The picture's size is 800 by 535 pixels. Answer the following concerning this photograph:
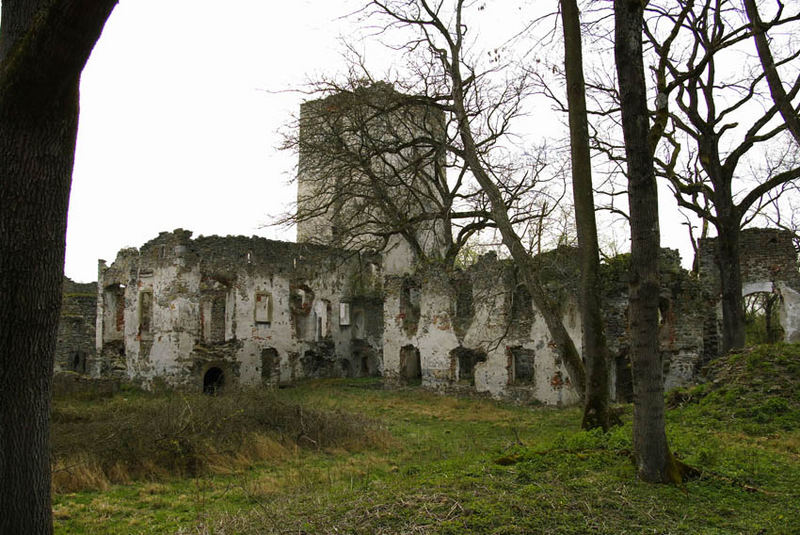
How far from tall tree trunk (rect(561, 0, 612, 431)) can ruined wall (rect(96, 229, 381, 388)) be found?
12.4m

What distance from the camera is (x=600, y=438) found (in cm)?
778

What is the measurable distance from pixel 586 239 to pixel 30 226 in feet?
25.2

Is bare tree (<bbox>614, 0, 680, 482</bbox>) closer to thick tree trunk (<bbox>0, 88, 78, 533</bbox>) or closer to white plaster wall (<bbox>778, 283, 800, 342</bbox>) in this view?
thick tree trunk (<bbox>0, 88, 78, 533</bbox>)

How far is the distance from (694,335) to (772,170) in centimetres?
590

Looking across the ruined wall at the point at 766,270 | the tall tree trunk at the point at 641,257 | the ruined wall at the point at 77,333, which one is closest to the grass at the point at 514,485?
the tall tree trunk at the point at 641,257

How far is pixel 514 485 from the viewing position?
575 centimetres

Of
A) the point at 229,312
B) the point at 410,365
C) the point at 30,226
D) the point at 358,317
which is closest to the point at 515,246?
the point at 30,226

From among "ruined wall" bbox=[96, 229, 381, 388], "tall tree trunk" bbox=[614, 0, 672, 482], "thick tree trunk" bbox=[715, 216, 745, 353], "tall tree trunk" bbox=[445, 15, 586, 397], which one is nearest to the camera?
"tall tree trunk" bbox=[614, 0, 672, 482]

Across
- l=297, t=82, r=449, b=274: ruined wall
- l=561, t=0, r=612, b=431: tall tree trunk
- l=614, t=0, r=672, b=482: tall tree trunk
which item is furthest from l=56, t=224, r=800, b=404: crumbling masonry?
l=614, t=0, r=672, b=482: tall tree trunk

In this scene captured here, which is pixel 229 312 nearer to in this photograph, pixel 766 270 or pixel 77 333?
pixel 77 333

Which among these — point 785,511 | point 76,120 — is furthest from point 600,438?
point 76,120

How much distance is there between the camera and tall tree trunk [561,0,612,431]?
30.7 ft

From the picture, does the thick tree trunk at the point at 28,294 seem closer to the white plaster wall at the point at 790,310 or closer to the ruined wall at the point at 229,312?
the ruined wall at the point at 229,312

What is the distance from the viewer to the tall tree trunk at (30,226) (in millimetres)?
3867
